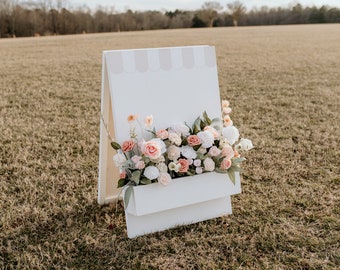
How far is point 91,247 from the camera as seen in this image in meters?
2.50

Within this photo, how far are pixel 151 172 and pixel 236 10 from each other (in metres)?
49.0

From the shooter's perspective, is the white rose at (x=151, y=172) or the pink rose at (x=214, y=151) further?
the pink rose at (x=214, y=151)

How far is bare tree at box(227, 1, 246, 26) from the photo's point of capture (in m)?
46.3

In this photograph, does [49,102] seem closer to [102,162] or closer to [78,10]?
[102,162]

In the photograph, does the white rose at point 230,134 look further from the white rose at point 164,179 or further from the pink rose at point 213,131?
the white rose at point 164,179

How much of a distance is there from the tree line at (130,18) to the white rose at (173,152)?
34362 mm

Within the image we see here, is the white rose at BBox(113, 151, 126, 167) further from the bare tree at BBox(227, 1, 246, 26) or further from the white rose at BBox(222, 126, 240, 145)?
the bare tree at BBox(227, 1, 246, 26)

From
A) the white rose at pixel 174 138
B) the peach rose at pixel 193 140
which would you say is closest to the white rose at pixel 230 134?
the peach rose at pixel 193 140

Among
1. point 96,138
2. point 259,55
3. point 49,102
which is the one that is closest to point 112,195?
point 96,138

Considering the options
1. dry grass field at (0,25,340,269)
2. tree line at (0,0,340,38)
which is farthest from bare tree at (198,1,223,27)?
dry grass field at (0,25,340,269)

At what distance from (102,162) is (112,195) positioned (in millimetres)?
361

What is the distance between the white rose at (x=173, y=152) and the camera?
2.51 meters

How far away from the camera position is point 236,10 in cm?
4834

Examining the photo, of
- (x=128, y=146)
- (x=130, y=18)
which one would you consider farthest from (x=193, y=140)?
(x=130, y=18)
